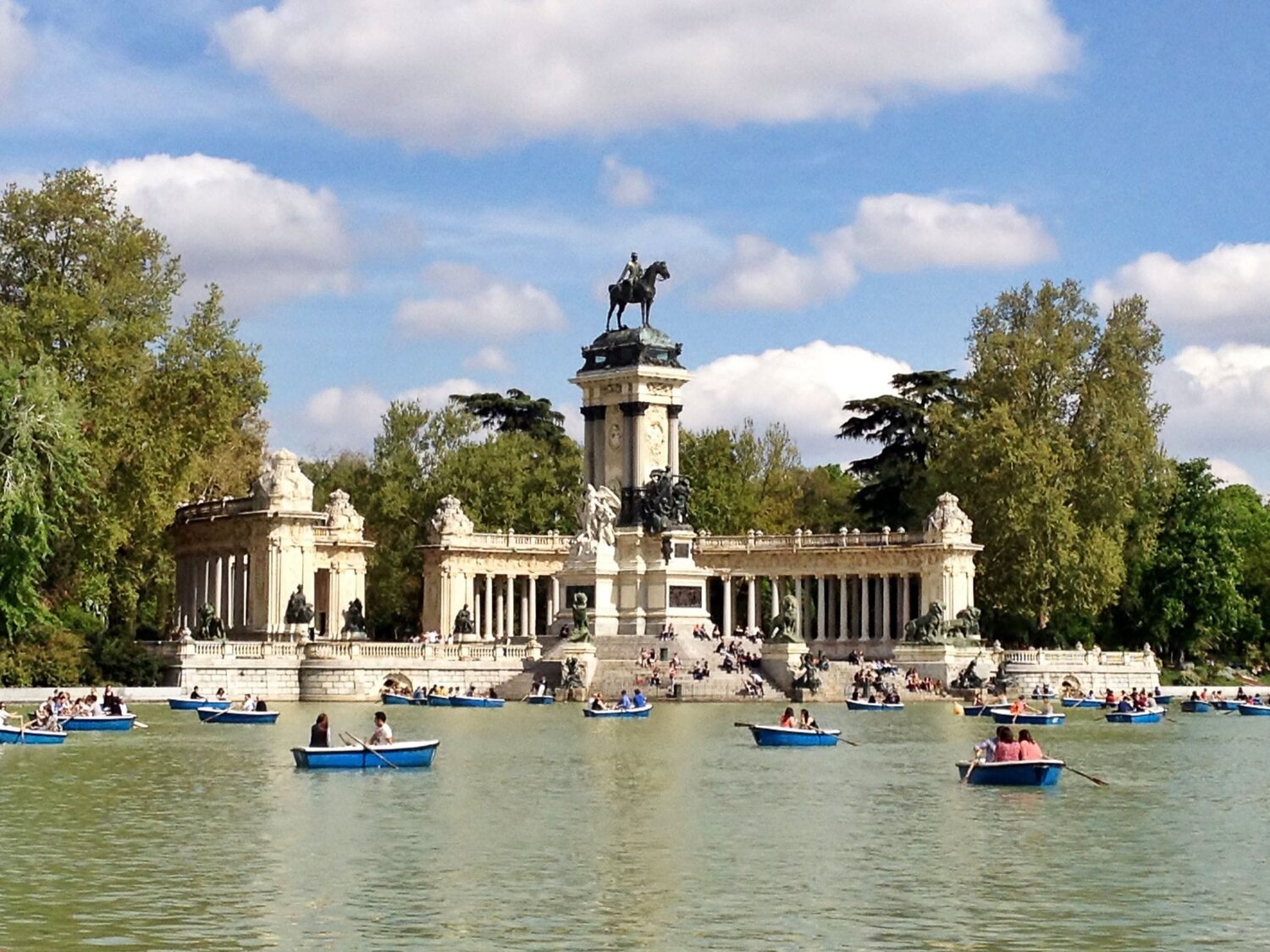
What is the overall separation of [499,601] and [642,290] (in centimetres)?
1933

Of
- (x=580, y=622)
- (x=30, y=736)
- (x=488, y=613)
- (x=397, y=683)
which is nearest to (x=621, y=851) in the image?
(x=30, y=736)

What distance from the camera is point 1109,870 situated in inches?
1155

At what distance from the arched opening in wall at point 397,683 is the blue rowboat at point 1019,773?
129ft

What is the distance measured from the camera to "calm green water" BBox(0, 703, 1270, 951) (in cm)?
2453

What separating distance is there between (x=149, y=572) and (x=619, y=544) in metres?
18.6

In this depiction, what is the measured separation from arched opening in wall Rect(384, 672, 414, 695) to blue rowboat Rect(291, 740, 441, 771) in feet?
112

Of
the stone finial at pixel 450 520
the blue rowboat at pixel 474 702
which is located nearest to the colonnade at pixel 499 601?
the stone finial at pixel 450 520

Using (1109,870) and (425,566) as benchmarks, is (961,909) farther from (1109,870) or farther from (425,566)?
(425,566)

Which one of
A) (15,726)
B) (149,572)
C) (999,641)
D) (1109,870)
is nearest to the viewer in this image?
(1109,870)

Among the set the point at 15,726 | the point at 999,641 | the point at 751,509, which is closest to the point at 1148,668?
the point at 999,641

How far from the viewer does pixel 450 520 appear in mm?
99500

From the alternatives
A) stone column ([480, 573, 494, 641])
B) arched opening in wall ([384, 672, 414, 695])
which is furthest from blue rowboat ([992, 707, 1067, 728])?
stone column ([480, 573, 494, 641])

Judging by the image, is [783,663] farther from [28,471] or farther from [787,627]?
[28,471]

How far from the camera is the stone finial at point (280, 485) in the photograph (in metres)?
88.3
